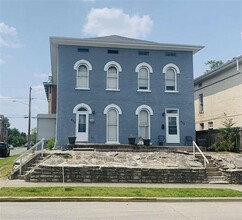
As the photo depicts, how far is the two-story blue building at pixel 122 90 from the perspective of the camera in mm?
22922

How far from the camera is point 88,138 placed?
22750 mm

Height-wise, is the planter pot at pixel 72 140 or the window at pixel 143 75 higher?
the window at pixel 143 75

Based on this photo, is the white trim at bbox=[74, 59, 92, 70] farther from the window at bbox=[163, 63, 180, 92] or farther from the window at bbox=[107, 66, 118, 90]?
the window at bbox=[163, 63, 180, 92]

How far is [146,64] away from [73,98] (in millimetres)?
5631

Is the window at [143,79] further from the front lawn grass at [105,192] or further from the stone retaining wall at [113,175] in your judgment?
the front lawn grass at [105,192]

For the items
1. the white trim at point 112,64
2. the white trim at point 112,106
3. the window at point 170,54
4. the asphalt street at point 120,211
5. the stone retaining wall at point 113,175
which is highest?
the window at point 170,54

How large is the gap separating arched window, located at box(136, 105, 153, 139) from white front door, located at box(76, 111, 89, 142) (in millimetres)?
3561

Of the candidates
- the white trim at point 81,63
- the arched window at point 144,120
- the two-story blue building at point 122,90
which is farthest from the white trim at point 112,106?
the white trim at point 81,63

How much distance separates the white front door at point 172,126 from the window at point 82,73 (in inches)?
236

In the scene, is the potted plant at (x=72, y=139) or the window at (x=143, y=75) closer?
the potted plant at (x=72, y=139)

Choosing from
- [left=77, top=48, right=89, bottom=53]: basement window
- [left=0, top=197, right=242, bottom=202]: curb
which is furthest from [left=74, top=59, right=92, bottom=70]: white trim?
[left=0, top=197, right=242, bottom=202]: curb

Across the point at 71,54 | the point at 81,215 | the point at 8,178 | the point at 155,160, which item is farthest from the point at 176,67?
the point at 81,215

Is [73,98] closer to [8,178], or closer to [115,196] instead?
[8,178]

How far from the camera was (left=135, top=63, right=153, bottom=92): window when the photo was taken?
2400 cm
